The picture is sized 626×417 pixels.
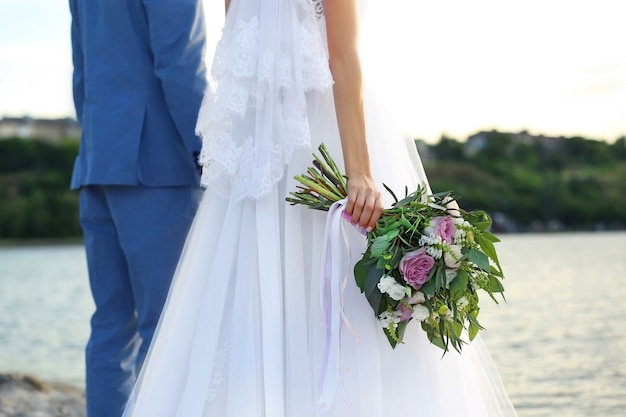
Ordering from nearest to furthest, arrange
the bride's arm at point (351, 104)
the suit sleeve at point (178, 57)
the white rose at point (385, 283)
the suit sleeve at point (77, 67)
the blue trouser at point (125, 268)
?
the white rose at point (385, 283)
the bride's arm at point (351, 104)
the suit sleeve at point (178, 57)
the blue trouser at point (125, 268)
the suit sleeve at point (77, 67)

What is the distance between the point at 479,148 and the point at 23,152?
101 feet

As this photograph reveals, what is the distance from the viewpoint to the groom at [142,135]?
2.92 m

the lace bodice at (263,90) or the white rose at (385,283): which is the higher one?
the lace bodice at (263,90)

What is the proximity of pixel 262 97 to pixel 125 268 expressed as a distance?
120 centimetres

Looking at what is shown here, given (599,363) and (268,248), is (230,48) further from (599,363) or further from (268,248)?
(599,363)

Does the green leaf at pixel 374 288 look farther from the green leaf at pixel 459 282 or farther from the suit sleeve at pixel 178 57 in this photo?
the suit sleeve at pixel 178 57

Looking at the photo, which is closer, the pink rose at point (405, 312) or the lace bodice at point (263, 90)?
the pink rose at point (405, 312)

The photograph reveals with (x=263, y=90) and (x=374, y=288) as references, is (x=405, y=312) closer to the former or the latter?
(x=374, y=288)

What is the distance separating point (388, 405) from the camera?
2.09 meters

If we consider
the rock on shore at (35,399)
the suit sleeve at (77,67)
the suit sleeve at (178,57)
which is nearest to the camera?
the suit sleeve at (178,57)

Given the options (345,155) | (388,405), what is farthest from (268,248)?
(388,405)

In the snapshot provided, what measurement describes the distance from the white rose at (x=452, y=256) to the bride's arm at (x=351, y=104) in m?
0.21

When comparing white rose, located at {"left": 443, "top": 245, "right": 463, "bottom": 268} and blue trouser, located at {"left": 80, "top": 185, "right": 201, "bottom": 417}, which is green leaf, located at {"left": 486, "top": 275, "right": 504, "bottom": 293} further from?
blue trouser, located at {"left": 80, "top": 185, "right": 201, "bottom": 417}

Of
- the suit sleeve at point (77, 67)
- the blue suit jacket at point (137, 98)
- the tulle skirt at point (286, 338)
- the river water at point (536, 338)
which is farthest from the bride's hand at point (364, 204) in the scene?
the river water at point (536, 338)
